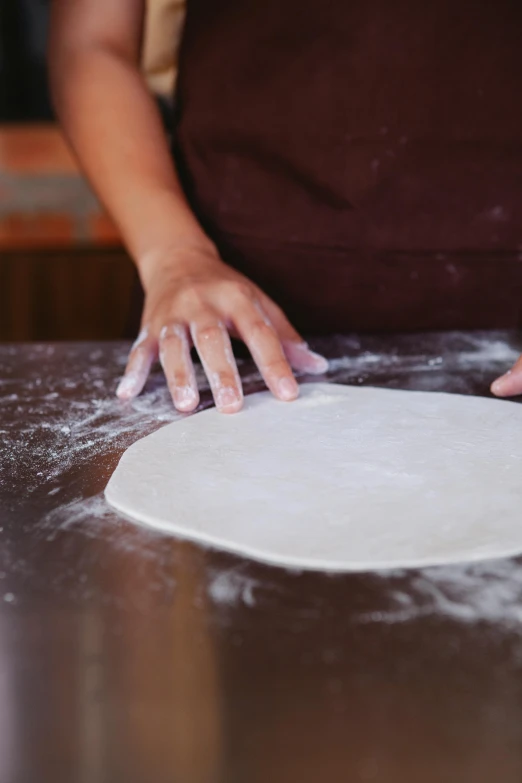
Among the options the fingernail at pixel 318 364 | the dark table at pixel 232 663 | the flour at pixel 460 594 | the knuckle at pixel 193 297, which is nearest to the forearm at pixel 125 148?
the knuckle at pixel 193 297

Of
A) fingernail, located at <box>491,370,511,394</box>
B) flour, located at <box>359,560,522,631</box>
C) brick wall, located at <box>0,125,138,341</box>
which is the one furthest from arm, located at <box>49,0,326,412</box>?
brick wall, located at <box>0,125,138,341</box>

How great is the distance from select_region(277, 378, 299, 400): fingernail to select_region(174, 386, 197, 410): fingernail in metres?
0.10

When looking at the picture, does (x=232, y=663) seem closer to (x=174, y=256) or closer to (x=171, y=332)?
(x=171, y=332)

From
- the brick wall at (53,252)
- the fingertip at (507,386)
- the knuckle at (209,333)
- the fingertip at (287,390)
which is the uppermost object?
the knuckle at (209,333)

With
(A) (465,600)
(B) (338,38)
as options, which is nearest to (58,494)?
(A) (465,600)

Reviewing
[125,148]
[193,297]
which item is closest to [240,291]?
[193,297]

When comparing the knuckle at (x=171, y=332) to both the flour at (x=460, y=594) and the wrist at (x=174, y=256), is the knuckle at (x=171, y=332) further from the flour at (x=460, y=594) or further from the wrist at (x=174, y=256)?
the flour at (x=460, y=594)

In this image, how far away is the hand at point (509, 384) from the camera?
926 mm

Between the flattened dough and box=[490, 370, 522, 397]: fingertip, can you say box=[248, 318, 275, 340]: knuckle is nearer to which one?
the flattened dough

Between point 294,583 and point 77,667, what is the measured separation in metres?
0.15

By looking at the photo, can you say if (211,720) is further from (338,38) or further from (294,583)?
(338,38)

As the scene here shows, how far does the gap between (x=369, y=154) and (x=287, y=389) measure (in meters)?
0.42

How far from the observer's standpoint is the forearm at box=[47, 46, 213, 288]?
1159 millimetres

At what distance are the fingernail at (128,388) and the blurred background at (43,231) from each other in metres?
1.65
